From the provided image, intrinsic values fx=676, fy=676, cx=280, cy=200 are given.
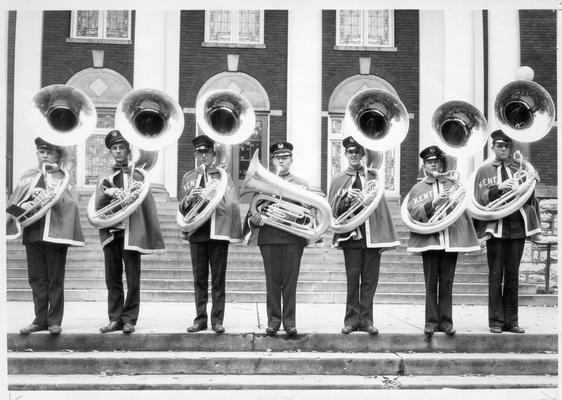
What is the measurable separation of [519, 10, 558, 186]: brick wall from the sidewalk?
Result: 2069mm

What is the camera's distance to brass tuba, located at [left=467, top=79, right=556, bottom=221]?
274 inches

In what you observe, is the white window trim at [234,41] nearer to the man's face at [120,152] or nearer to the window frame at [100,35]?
the window frame at [100,35]

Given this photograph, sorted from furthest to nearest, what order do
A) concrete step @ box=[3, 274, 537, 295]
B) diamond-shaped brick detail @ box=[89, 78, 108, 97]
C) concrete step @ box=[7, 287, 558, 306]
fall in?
1. diamond-shaped brick detail @ box=[89, 78, 108, 97]
2. concrete step @ box=[3, 274, 537, 295]
3. concrete step @ box=[7, 287, 558, 306]

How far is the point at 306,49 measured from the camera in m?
13.4

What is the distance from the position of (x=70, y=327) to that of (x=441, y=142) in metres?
4.32

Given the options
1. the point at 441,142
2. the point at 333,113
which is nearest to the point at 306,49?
the point at 333,113

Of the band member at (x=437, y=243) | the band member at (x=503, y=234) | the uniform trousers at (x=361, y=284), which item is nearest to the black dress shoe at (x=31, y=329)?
the uniform trousers at (x=361, y=284)

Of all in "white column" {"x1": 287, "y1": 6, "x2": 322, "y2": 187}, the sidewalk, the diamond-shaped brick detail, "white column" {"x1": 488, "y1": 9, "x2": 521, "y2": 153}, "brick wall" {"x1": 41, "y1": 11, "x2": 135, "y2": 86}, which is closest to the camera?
the sidewalk

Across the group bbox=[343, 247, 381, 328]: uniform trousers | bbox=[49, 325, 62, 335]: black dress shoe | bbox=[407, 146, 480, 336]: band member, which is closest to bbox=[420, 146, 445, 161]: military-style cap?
bbox=[407, 146, 480, 336]: band member

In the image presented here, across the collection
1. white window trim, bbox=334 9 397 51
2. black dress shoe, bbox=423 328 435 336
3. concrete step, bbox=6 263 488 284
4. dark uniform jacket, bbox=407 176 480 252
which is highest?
white window trim, bbox=334 9 397 51

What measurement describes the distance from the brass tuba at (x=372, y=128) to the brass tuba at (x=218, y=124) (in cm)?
107

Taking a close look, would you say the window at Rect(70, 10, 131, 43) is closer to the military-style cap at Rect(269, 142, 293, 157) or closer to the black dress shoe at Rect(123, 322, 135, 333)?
the military-style cap at Rect(269, 142, 293, 157)

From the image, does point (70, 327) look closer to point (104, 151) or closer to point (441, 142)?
point (441, 142)

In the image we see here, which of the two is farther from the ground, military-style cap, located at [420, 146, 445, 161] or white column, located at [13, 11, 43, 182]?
white column, located at [13, 11, 43, 182]
